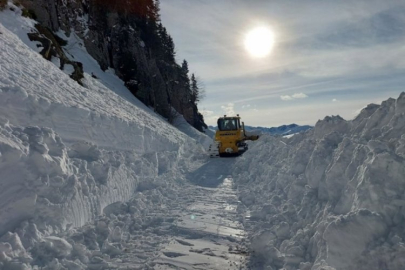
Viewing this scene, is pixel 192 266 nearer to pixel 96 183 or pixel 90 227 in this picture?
pixel 90 227

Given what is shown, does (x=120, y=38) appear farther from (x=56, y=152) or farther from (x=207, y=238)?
(x=207, y=238)

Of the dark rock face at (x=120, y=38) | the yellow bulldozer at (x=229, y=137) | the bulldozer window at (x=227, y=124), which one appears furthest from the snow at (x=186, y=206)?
the dark rock face at (x=120, y=38)

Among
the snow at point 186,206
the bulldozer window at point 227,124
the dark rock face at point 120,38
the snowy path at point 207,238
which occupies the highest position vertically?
the dark rock face at point 120,38

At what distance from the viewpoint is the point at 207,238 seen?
19.4ft

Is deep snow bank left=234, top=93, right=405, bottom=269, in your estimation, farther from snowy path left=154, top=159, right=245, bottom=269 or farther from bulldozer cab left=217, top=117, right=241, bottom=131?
bulldozer cab left=217, top=117, right=241, bottom=131

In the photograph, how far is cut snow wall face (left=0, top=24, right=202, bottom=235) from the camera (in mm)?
5270

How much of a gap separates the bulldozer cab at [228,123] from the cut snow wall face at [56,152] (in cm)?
882

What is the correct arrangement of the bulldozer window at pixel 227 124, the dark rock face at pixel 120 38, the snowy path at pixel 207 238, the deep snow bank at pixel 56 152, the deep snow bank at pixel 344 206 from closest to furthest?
the deep snow bank at pixel 344 206 < the snowy path at pixel 207 238 < the deep snow bank at pixel 56 152 < the bulldozer window at pixel 227 124 < the dark rock face at pixel 120 38

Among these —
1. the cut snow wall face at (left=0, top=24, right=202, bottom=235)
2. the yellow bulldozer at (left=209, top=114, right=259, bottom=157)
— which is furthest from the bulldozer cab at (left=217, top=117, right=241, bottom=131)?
the cut snow wall face at (left=0, top=24, right=202, bottom=235)

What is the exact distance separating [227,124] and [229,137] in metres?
1.95

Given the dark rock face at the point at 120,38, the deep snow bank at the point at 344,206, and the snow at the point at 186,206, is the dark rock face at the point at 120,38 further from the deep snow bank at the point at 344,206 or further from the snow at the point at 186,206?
the deep snow bank at the point at 344,206

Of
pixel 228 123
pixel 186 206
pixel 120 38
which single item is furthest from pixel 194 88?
pixel 186 206

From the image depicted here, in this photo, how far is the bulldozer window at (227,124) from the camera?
22766 millimetres

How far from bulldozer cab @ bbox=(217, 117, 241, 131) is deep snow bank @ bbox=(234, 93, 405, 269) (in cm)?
1445
